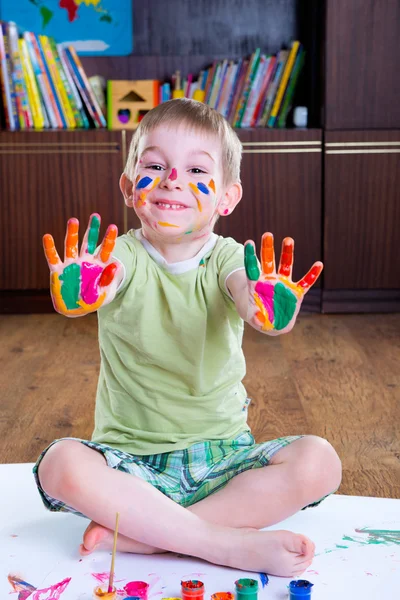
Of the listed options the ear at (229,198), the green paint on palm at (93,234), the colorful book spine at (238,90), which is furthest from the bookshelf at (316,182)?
the green paint on palm at (93,234)

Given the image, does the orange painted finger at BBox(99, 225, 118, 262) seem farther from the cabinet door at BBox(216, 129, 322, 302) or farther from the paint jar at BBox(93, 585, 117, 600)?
the cabinet door at BBox(216, 129, 322, 302)

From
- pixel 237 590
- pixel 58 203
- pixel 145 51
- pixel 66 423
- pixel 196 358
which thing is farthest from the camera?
pixel 145 51

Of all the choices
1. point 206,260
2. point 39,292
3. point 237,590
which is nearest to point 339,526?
point 237,590

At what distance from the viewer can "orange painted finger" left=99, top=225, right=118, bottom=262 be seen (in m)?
1.19

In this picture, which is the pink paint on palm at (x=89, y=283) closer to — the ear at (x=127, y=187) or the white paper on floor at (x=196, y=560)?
the ear at (x=127, y=187)

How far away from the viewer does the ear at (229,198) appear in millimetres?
1374

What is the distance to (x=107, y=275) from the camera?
1199 mm

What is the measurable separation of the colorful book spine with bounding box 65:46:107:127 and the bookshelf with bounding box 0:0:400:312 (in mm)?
172

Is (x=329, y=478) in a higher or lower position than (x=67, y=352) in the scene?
higher

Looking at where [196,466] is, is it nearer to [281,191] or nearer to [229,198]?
[229,198]

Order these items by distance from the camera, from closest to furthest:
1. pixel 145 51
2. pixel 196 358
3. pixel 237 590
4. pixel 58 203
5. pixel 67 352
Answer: pixel 237 590
pixel 196 358
pixel 67 352
pixel 58 203
pixel 145 51

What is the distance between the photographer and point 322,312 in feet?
10.4

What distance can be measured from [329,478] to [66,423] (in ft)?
2.82

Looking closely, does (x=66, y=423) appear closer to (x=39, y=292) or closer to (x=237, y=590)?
(x=237, y=590)
